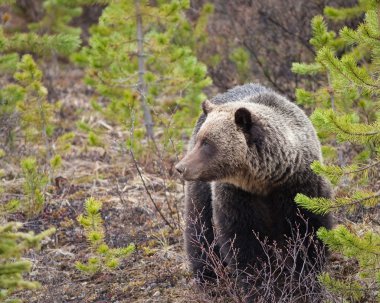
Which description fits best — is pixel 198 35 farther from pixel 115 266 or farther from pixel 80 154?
pixel 115 266

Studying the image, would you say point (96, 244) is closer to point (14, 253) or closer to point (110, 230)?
point (110, 230)

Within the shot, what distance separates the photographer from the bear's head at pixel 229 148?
5191mm

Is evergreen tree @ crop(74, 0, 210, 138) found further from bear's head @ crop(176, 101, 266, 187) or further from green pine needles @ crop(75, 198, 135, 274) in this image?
bear's head @ crop(176, 101, 266, 187)

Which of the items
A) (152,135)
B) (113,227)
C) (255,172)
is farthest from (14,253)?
(152,135)

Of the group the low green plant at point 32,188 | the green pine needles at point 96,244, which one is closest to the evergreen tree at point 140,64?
the low green plant at point 32,188

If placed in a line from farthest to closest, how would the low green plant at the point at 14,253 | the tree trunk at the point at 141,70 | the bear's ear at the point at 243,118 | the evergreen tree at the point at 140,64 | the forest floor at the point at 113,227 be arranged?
the tree trunk at the point at 141,70 < the evergreen tree at the point at 140,64 < the forest floor at the point at 113,227 < the bear's ear at the point at 243,118 < the low green plant at the point at 14,253

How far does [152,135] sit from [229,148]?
4767mm

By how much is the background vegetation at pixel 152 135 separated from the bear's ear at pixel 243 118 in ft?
1.84

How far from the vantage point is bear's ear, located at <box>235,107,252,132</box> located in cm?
513

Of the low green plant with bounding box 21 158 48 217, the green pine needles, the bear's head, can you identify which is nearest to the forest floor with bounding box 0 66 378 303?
the low green plant with bounding box 21 158 48 217

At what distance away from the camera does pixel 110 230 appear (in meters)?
7.52

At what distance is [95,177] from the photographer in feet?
30.3

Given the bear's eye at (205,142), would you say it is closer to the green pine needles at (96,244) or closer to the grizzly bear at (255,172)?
the grizzly bear at (255,172)

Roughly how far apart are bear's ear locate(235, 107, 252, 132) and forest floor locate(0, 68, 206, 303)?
152 cm
